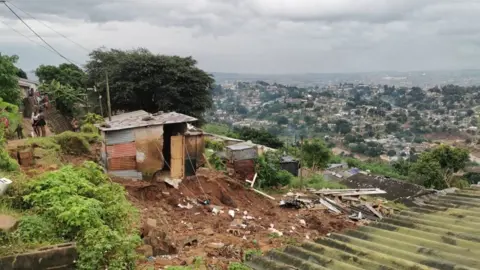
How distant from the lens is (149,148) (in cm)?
1251

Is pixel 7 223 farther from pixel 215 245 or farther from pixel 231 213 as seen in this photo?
pixel 231 213

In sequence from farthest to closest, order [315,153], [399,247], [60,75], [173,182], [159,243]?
[60,75] < [315,153] < [173,182] < [159,243] < [399,247]

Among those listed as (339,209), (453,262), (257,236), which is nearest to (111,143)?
(257,236)

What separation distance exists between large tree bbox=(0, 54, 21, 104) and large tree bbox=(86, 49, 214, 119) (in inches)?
386

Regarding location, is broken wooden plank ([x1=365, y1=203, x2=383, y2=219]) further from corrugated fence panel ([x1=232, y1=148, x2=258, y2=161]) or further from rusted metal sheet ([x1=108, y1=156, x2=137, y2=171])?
rusted metal sheet ([x1=108, y1=156, x2=137, y2=171])

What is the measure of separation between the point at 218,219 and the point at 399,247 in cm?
757

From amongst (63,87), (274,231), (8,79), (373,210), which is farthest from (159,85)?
(274,231)

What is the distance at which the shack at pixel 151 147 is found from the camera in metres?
12.0

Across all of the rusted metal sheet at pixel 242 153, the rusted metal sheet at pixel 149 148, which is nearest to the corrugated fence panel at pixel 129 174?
the rusted metal sheet at pixel 149 148

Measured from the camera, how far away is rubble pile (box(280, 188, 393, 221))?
13.7 meters

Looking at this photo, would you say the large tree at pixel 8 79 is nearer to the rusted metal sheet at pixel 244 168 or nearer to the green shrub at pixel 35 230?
the rusted metal sheet at pixel 244 168

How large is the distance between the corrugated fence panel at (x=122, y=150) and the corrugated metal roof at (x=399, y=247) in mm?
8637

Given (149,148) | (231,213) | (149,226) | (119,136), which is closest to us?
(149,226)

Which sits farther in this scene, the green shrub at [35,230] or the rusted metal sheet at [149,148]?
the rusted metal sheet at [149,148]
